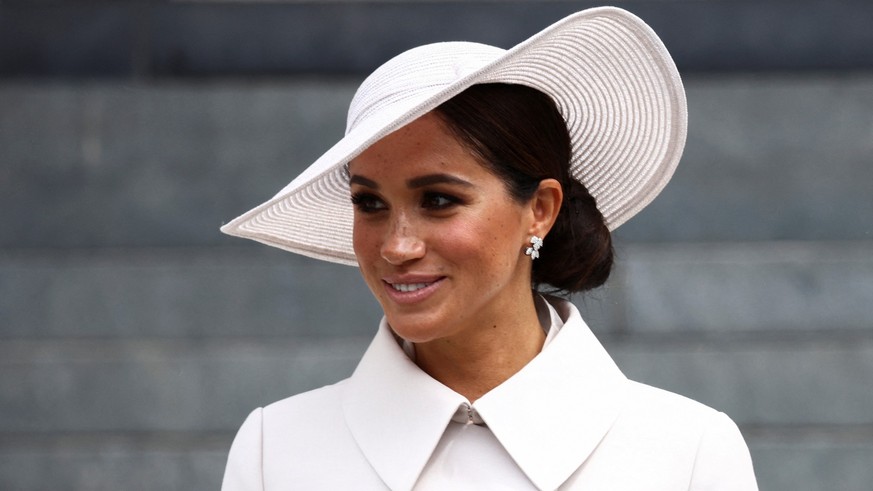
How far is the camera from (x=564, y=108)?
9.13 ft

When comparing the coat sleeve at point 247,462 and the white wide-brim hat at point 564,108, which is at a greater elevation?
the white wide-brim hat at point 564,108

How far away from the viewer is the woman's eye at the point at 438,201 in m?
2.53

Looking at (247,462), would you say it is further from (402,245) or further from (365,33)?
(365,33)

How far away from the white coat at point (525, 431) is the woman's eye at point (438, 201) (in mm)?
362

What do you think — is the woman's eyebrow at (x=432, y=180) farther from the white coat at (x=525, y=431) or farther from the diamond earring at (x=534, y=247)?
the white coat at (x=525, y=431)

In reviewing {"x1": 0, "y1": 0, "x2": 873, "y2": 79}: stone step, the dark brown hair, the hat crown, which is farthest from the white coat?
{"x1": 0, "y1": 0, "x2": 873, "y2": 79}: stone step

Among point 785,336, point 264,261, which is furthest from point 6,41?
point 785,336

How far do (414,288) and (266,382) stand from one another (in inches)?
107

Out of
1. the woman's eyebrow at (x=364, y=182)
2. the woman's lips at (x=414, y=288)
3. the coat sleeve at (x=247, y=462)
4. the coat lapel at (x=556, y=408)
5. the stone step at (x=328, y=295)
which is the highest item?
the woman's eyebrow at (x=364, y=182)

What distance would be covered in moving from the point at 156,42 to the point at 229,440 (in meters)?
1.59

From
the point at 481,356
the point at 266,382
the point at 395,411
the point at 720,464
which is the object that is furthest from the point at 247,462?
the point at 266,382

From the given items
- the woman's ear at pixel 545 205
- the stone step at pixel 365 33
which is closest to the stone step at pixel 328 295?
the stone step at pixel 365 33

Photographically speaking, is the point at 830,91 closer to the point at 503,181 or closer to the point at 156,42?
the point at 156,42

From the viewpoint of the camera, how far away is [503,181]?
8.50 feet
